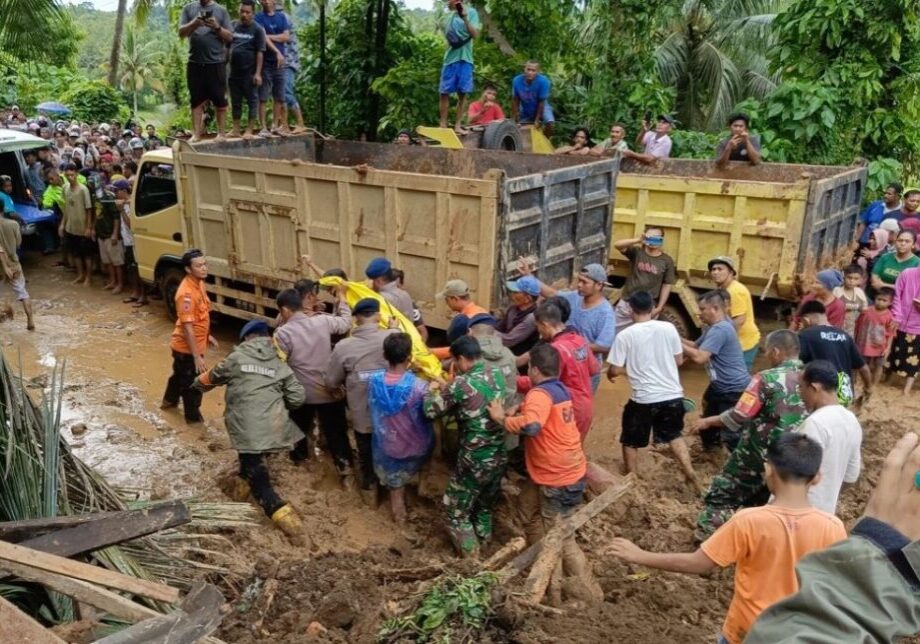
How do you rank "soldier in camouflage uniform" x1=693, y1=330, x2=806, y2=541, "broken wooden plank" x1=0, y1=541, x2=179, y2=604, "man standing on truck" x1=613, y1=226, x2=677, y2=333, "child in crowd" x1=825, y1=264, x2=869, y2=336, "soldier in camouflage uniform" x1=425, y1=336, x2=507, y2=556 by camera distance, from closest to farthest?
"broken wooden plank" x1=0, y1=541, x2=179, y2=604
"soldier in camouflage uniform" x1=693, y1=330, x2=806, y2=541
"soldier in camouflage uniform" x1=425, y1=336, x2=507, y2=556
"child in crowd" x1=825, y1=264, x2=869, y2=336
"man standing on truck" x1=613, y1=226, x2=677, y2=333

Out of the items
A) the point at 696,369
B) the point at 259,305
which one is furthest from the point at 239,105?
the point at 696,369

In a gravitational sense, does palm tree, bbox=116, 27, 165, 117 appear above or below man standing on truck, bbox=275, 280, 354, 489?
above

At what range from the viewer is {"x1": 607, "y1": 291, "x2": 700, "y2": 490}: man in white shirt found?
517 cm

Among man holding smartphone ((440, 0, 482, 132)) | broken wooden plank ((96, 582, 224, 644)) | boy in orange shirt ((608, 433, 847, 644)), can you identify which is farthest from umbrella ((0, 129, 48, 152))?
boy in orange shirt ((608, 433, 847, 644))

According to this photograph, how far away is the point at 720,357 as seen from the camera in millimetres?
5398

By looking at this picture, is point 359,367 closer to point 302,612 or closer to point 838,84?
point 302,612

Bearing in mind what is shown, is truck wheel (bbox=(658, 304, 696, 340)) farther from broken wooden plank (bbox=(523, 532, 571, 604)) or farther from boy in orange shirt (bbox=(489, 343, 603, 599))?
broken wooden plank (bbox=(523, 532, 571, 604))

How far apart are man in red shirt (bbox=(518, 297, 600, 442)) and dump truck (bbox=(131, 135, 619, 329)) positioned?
109cm

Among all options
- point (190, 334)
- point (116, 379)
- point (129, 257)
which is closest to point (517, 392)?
point (190, 334)

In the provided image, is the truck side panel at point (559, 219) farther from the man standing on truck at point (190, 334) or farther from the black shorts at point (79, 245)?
the black shorts at point (79, 245)

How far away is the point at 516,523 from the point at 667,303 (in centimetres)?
338

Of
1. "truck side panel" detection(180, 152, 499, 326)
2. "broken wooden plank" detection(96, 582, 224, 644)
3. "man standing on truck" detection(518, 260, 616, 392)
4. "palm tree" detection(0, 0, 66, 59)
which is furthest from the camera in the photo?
"truck side panel" detection(180, 152, 499, 326)

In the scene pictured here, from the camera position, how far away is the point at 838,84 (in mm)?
10102

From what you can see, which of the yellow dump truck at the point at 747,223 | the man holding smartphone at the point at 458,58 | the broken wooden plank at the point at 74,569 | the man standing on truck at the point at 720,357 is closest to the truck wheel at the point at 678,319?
the yellow dump truck at the point at 747,223
